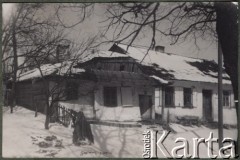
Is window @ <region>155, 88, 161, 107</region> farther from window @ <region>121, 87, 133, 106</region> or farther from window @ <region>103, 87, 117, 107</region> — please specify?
window @ <region>103, 87, 117, 107</region>

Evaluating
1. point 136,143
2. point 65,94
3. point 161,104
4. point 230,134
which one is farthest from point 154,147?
point 65,94

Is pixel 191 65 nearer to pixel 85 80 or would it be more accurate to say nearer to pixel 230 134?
pixel 230 134

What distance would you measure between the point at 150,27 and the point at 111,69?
2.36ft

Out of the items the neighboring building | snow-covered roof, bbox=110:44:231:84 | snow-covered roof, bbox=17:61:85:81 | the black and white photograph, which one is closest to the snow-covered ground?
the black and white photograph

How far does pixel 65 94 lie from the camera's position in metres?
4.35

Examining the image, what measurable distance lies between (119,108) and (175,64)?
91 cm

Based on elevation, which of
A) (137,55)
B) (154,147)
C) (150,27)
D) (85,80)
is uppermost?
(150,27)

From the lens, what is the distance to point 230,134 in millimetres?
4441

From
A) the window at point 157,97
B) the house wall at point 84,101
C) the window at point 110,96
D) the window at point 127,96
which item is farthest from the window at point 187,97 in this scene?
the house wall at point 84,101

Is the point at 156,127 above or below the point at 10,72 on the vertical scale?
below

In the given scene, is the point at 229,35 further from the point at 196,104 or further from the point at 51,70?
the point at 51,70

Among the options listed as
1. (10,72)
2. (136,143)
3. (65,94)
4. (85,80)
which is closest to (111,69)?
(85,80)

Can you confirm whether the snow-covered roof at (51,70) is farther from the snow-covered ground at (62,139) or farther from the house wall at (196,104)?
A: the house wall at (196,104)

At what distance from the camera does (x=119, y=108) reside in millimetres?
4445
